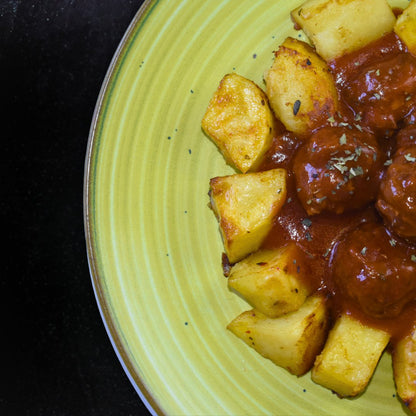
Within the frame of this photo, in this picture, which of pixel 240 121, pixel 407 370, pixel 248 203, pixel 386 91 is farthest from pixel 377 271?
pixel 240 121

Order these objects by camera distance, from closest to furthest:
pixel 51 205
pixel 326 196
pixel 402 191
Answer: pixel 402 191, pixel 326 196, pixel 51 205

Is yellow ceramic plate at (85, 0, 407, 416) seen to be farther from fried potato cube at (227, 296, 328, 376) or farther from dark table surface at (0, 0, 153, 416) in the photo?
dark table surface at (0, 0, 153, 416)

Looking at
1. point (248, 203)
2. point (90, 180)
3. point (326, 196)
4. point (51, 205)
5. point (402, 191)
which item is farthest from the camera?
point (51, 205)

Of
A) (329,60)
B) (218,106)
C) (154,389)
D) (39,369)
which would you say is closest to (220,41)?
(218,106)

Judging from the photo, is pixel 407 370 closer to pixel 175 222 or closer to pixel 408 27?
pixel 175 222

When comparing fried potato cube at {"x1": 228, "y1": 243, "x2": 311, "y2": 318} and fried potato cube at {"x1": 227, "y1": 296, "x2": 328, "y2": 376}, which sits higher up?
fried potato cube at {"x1": 228, "y1": 243, "x2": 311, "y2": 318}

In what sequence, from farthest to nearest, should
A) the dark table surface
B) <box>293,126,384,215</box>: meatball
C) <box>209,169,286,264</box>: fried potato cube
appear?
the dark table surface → <box>209,169,286,264</box>: fried potato cube → <box>293,126,384,215</box>: meatball

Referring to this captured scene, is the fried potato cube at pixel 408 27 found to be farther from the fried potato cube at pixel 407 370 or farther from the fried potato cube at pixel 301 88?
the fried potato cube at pixel 407 370

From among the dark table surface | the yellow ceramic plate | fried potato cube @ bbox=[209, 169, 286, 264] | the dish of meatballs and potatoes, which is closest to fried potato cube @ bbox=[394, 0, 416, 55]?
the dish of meatballs and potatoes
